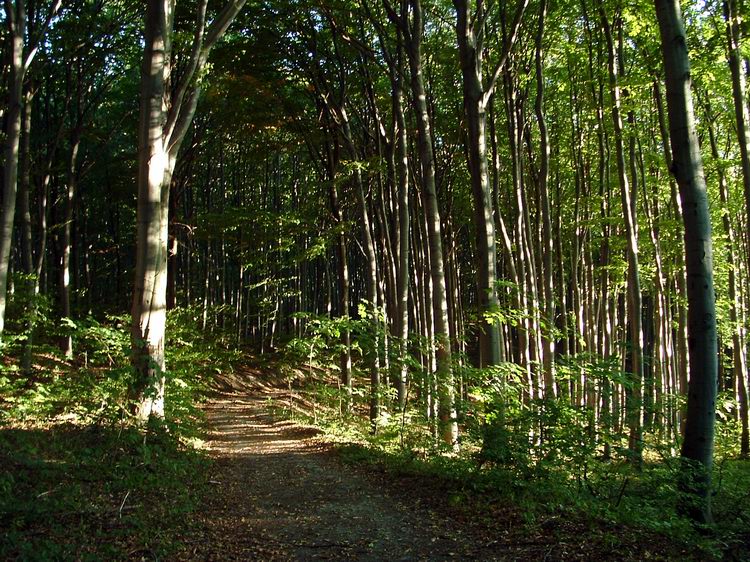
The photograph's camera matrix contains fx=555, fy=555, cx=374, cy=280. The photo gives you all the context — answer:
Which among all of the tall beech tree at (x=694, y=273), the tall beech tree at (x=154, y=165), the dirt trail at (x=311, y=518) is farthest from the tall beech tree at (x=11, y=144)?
the tall beech tree at (x=694, y=273)

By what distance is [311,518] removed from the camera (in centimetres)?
594

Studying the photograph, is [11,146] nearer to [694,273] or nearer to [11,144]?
[11,144]

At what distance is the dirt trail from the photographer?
189 inches

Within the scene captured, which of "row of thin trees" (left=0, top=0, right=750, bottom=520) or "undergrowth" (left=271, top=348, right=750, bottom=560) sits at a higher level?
"row of thin trees" (left=0, top=0, right=750, bottom=520)

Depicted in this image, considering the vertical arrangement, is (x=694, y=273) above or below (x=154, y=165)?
below

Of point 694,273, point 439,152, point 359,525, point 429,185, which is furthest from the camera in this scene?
point 439,152

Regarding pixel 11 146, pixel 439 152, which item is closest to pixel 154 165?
pixel 11 146

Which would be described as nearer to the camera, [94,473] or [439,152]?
[94,473]

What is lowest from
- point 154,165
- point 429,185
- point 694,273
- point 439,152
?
point 694,273

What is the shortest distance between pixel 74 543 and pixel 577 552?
3967mm

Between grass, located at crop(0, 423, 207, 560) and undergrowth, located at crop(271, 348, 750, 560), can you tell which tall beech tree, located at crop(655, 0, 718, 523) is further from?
grass, located at crop(0, 423, 207, 560)

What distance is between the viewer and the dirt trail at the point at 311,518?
15.8 feet

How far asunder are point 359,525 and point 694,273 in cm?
435

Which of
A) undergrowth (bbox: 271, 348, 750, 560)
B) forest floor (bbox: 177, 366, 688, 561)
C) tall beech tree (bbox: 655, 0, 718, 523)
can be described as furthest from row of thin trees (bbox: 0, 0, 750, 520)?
forest floor (bbox: 177, 366, 688, 561)
